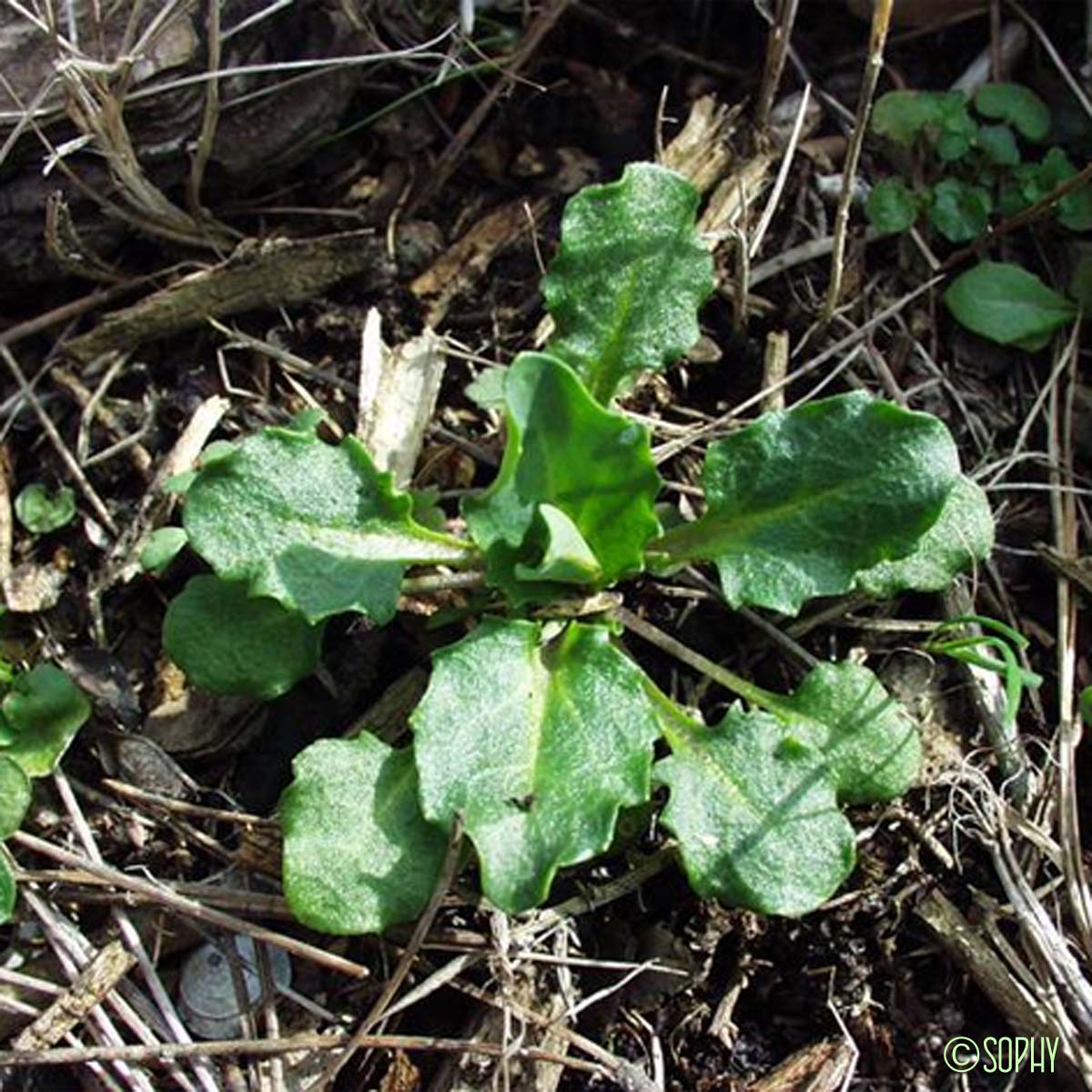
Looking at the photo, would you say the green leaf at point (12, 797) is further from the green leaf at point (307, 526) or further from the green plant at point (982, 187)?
the green plant at point (982, 187)

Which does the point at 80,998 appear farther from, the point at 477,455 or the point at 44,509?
the point at 477,455

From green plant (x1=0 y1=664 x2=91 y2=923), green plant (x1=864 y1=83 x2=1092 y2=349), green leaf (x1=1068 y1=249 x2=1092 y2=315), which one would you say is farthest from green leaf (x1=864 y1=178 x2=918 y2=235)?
green plant (x1=0 y1=664 x2=91 y2=923)

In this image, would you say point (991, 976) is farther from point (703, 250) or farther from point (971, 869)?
point (703, 250)

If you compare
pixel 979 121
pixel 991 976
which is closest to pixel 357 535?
pixel 991 976

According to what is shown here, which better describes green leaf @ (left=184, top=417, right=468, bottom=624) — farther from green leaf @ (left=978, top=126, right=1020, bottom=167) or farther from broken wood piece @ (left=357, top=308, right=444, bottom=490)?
green leaf @ (left=978, top=126, right=1020, bottom=167)

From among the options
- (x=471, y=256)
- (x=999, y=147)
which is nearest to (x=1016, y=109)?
(x=999, y=147)

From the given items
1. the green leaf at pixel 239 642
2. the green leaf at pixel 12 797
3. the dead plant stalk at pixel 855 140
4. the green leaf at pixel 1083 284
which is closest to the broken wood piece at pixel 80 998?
the green leaf at pixel 12 797
